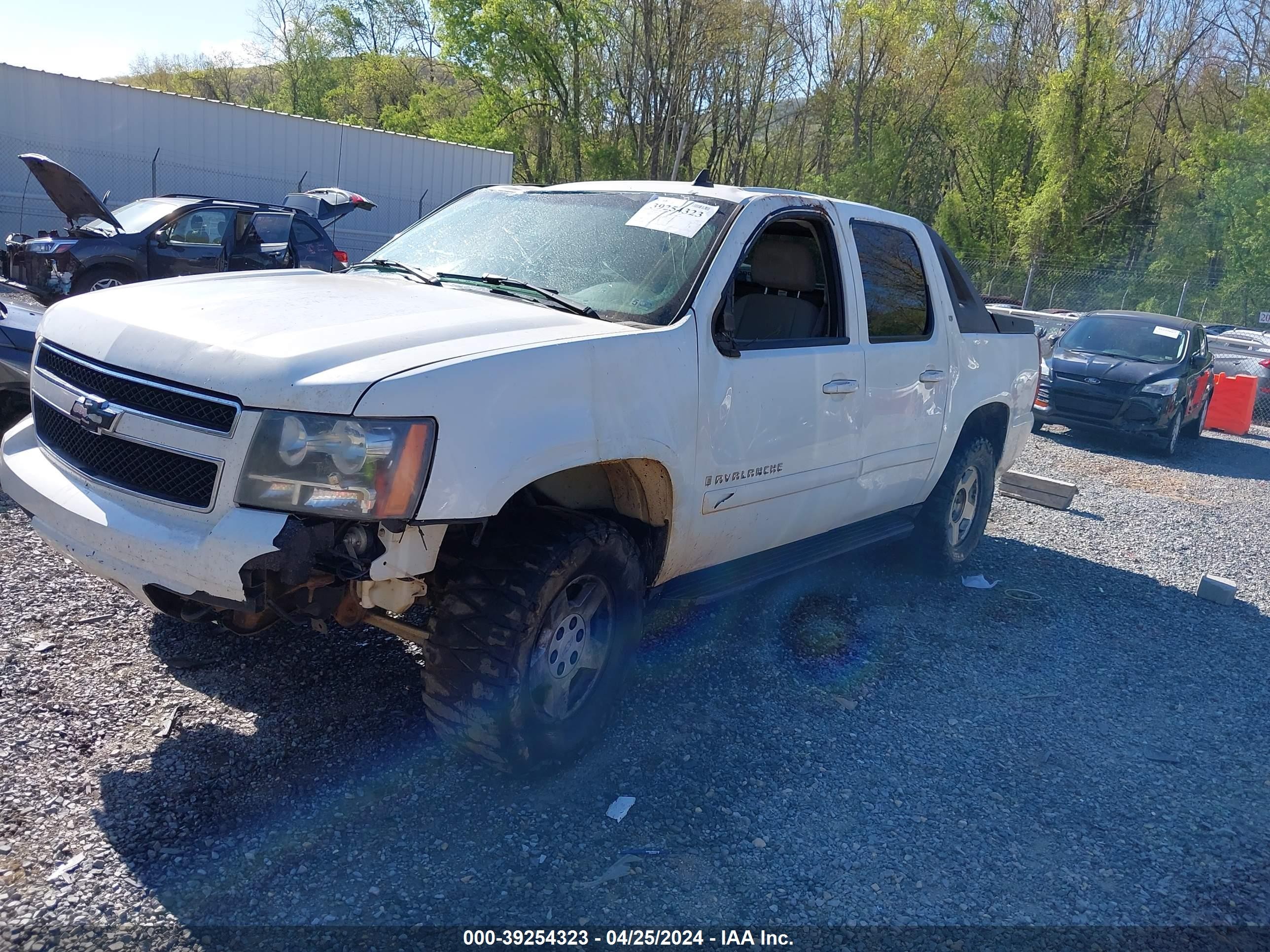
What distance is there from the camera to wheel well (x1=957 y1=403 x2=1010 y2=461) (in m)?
5.89

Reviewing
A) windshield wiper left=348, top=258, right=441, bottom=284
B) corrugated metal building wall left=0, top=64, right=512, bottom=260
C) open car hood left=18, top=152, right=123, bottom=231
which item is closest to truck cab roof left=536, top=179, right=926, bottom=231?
windshield wiper left=348, top=258, right=441, bottom=284

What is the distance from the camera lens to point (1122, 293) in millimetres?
30000

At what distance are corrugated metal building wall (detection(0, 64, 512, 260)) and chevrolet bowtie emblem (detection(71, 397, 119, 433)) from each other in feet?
47.1

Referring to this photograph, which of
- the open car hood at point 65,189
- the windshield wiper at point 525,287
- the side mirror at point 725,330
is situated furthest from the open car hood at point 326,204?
the side mirror at point 725,330

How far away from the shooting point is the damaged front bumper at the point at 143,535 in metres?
2.67

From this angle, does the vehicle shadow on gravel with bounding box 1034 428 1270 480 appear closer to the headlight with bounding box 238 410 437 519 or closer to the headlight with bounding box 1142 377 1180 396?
the headlight with bounding box 1142 377 1180 396

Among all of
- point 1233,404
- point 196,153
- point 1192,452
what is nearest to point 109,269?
point 196,153

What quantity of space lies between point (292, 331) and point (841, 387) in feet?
7.69

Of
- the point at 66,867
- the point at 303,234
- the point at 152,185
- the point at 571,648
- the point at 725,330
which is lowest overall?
the point at 66,867

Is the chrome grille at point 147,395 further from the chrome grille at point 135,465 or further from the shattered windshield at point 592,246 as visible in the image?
the shattered windshield at point 592,246

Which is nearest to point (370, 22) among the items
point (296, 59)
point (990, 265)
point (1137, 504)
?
point (296, 59)

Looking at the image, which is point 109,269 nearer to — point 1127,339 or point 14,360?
point 14,360

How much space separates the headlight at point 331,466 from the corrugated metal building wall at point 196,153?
15019 mm

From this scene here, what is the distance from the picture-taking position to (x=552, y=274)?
3.89m
